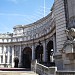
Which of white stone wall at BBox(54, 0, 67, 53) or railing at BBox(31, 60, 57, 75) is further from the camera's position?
white stone wall at BBox(54, 0, 67, 53)

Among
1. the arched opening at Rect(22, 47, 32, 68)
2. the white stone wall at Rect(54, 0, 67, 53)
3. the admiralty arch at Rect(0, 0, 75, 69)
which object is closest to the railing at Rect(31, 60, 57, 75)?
the white stone wall at Rect(54, 0, 67, 53)

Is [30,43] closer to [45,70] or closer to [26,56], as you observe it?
[26,56]

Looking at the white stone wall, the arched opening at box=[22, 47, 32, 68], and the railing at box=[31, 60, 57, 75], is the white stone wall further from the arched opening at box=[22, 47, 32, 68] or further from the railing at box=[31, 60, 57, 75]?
the arched opening at box=[22, 47, 32, 68]

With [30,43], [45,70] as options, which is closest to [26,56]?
[30,43]

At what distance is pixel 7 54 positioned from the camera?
76125 mm

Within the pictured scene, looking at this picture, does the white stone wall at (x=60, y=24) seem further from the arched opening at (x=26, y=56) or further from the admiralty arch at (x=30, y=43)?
the arched opening at (x=26, y=56)

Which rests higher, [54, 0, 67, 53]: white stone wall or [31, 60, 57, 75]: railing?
[54, 0, 67, 53]: white stone wall

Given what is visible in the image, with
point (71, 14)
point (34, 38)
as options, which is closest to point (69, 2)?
point (71, 14)

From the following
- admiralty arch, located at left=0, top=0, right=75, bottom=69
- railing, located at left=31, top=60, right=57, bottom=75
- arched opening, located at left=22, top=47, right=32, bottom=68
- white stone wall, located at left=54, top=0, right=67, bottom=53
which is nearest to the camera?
railing, located at left=31, top=60, right=57, bottom=75

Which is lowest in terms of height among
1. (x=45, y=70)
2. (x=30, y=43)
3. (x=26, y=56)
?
(x=45, y=70)

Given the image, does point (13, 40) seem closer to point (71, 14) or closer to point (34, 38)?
point (34, 38)

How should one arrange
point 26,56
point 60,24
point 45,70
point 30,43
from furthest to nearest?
point 26,56
point 30,43
point 60,24
point 45,70

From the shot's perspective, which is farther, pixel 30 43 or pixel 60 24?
pixel 30 43

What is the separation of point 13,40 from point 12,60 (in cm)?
871
